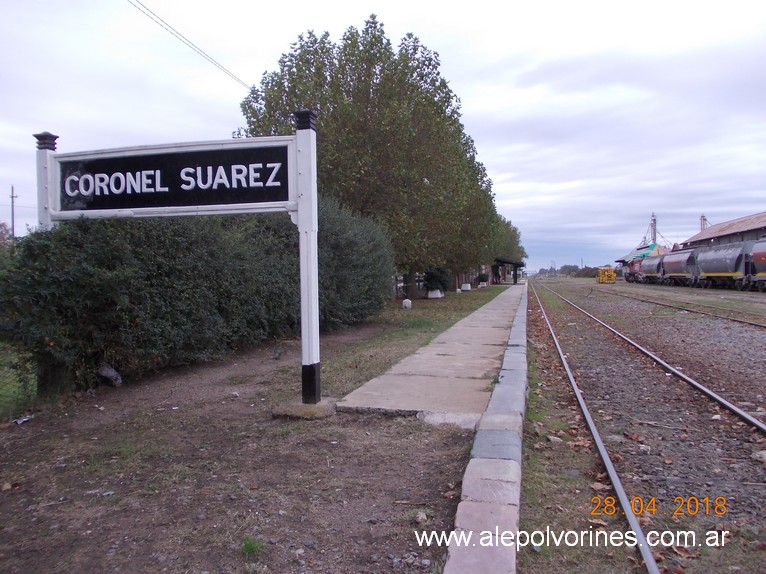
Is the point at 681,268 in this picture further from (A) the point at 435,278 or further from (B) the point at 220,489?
(B) the point at 220,489

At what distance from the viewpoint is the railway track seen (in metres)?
3.30

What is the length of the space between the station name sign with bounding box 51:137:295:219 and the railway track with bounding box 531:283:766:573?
4.09 m

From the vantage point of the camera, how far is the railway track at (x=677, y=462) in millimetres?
3299

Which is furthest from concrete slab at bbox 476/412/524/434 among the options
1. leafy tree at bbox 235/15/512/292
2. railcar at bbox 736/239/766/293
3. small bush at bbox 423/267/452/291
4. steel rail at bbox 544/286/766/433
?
railcar at bbox 736/239/766/293

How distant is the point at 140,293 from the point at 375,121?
41.6 ft

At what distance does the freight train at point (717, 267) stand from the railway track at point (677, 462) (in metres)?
31.8

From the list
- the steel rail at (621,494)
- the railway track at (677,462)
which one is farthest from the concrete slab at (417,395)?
the railway track at (677,462)

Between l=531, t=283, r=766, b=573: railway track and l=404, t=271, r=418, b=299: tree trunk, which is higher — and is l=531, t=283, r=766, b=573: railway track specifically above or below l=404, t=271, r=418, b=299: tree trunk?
below

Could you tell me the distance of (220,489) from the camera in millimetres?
4012

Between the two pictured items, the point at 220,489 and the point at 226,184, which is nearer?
the point at 220,489

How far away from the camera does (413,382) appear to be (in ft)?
24.5

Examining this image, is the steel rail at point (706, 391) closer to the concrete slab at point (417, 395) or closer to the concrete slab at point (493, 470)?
the concrete slab at point (417, 395)

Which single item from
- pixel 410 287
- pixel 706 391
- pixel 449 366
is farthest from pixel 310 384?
pixel 410 287

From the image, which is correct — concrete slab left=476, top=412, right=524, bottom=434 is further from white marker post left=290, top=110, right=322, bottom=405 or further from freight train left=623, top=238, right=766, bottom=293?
freight train left=623, top=238, right=766, bottom=293
